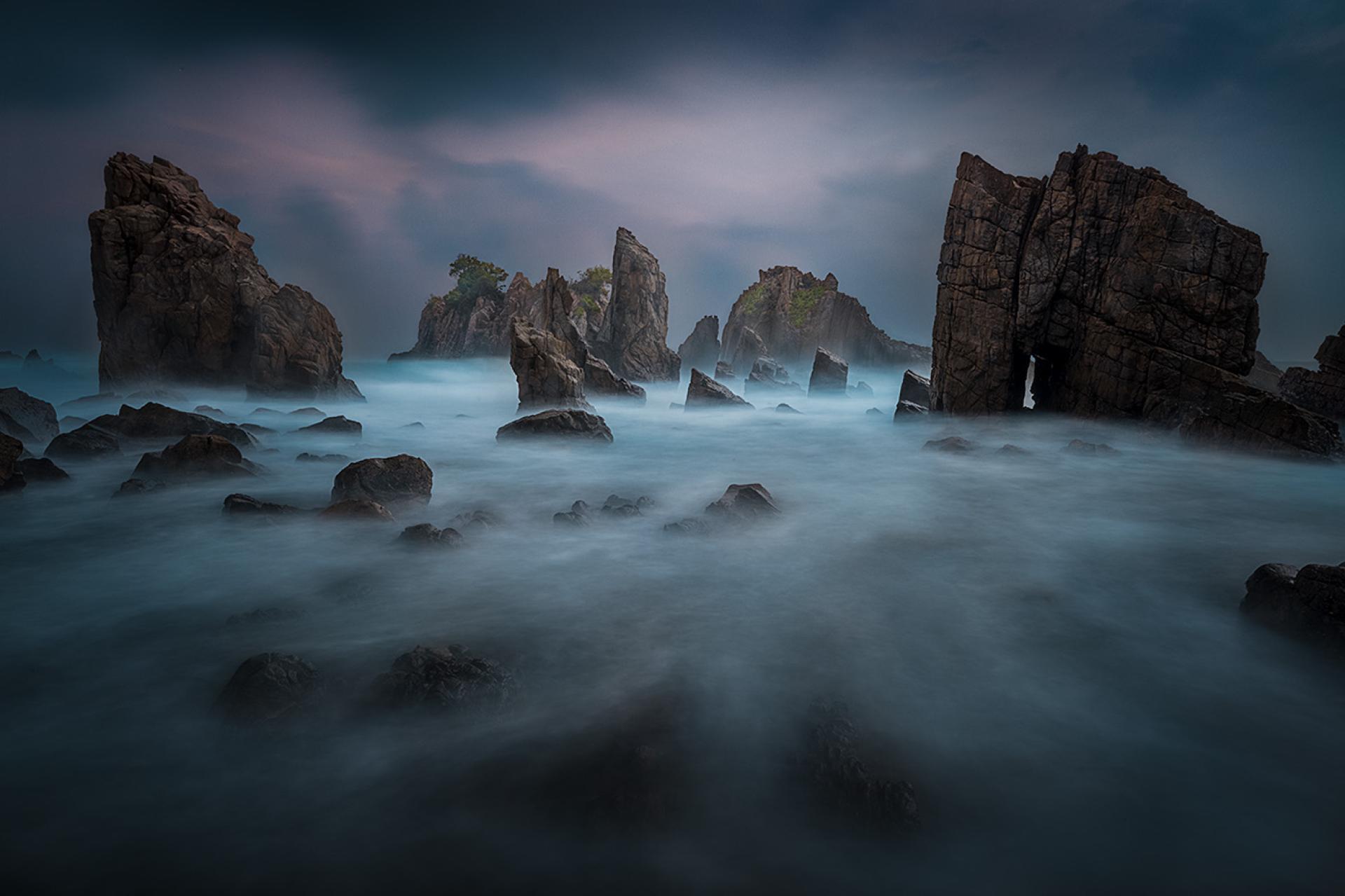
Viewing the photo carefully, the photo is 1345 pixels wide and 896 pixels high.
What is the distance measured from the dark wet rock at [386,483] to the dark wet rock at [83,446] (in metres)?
7.42

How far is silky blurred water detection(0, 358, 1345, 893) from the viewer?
3.15 m

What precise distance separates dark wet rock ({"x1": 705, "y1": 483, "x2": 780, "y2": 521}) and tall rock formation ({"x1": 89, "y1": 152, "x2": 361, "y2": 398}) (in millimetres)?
27096

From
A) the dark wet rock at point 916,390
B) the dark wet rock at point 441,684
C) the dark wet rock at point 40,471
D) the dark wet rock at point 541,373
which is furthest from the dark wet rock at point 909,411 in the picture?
the dark wet rock at point 40,471

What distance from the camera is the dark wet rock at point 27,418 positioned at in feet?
50.4

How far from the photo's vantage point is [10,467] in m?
10.3

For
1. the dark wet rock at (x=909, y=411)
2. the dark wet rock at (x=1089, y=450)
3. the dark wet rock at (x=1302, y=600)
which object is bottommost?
the dark wet rock at (x=1302, y=600)

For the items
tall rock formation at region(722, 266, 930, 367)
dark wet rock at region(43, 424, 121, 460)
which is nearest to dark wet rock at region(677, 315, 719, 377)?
tall rock formation at region(722, 266, 930, 367)

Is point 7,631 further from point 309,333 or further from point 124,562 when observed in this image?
point 309,333

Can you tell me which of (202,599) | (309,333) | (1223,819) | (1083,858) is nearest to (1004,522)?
(1223,819)

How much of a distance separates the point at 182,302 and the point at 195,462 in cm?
2215

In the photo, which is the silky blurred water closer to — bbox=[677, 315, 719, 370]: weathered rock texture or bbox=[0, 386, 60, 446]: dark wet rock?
bbox=[0, 386, 60, 446]: dark wet rock

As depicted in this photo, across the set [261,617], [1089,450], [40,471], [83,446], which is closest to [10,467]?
[40,471]

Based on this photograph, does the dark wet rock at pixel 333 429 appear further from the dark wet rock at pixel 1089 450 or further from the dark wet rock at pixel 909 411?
the dark wet rock at pixel 1089 450

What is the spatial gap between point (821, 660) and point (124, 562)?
8.12 m
